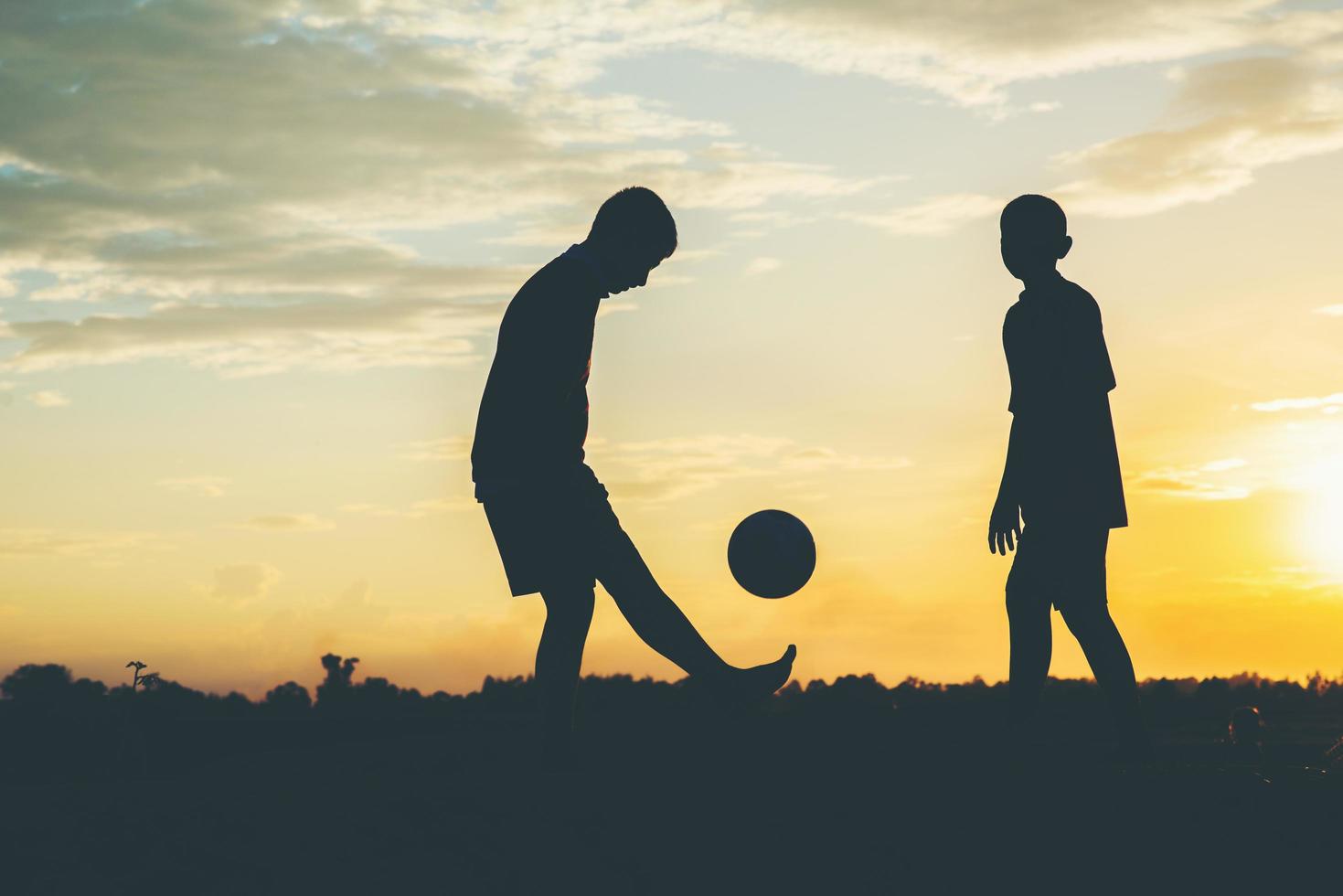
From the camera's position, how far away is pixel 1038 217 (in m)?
9.02

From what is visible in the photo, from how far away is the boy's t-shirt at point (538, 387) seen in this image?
307 inches

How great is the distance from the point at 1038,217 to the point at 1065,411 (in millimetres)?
1233

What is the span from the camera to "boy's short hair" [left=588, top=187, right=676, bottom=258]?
Answer: 8.05 meters

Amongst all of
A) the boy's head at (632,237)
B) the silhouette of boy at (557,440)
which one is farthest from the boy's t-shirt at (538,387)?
the boy's head at (632,237)

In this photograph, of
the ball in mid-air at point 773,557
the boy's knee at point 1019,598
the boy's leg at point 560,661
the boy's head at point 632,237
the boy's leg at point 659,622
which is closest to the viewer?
the boy's leg at point 560,661

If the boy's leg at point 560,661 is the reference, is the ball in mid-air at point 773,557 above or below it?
above

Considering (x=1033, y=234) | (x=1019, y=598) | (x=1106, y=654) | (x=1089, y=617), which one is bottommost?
(x=1106, y=654)

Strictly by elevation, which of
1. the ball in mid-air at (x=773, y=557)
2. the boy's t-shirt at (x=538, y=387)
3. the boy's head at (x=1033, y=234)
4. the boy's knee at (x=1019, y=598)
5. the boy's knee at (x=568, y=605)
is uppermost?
the boy's head at (x=1033, y=234)

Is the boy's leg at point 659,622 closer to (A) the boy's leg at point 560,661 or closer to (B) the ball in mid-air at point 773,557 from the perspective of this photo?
(A) the boy's leg at point 560,661

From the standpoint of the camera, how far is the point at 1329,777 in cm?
819

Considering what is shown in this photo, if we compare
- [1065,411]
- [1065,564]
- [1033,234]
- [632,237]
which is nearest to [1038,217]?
[1033,234]

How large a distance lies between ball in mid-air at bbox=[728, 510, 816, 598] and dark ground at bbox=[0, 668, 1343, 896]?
1.06 m

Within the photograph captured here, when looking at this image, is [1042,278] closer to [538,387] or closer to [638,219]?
[638,219]

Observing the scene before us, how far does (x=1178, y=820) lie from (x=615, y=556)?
3.27m
